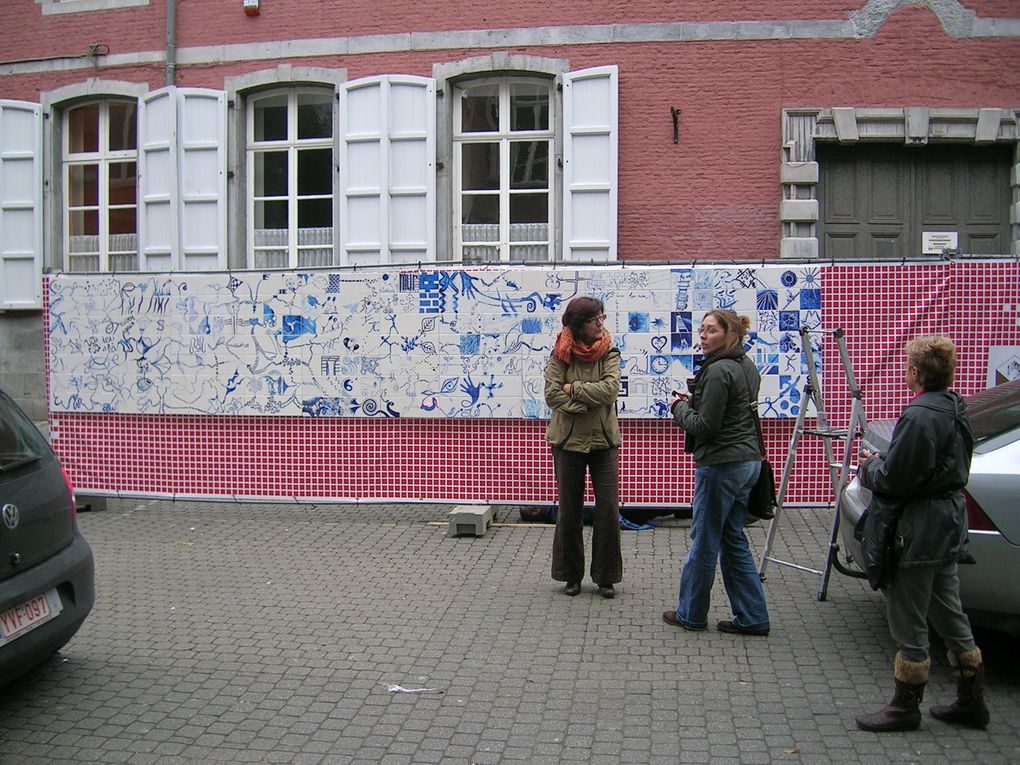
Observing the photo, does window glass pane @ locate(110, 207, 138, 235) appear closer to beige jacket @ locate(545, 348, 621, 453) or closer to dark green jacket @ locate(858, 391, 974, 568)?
beige jacket @ locate(545, 348, 621, 453)

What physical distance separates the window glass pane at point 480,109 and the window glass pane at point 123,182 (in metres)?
4.63

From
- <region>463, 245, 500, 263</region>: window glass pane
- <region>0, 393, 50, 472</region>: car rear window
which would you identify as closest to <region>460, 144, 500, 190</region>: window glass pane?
<region>463, 245, 500, 263</region>: window glass pane

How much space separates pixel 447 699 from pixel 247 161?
1035 cm

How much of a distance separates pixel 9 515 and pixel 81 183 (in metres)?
11.2

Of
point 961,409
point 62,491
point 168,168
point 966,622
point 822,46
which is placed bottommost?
point 966,622

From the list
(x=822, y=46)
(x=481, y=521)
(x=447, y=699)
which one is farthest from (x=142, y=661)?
(x=822, y=46)

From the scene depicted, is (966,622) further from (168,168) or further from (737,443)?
(168,168)

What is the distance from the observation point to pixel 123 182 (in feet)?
47.8

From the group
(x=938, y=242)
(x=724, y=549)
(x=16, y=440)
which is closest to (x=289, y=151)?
(x=938, y=242)

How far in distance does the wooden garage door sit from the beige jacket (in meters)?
6.93

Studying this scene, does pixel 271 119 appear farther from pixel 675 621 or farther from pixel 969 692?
pixel 969 692

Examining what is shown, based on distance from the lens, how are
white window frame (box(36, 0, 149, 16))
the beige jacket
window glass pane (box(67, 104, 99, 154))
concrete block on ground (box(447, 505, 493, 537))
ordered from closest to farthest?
1. the beige jacket
2. concrete block on ground (box(447, 505, 493, 537))
3. white window frame (box(36, 0, 149, 16))
4. window glass pane (box(67, 104, 99, 154))

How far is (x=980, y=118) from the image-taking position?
12062mm

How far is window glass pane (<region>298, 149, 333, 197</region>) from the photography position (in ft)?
45.2
